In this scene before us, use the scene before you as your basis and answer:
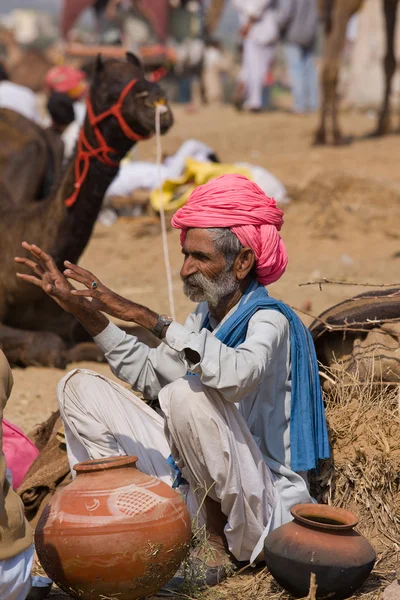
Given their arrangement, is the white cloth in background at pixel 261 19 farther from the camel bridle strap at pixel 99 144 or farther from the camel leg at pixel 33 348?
the camel leg at pixel 33 348

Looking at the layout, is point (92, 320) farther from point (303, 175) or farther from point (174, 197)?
point (303, 175)

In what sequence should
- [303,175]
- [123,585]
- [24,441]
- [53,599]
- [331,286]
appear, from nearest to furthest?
[123,585]
[53,599]
[24,441]
[331,286]
[303,175]

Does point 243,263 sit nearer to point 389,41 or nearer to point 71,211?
point 71,211

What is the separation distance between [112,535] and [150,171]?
9.43 metres

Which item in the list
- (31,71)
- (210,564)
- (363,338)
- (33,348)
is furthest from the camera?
(31,71)

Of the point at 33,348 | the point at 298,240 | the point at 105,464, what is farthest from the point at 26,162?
the point at 105,464

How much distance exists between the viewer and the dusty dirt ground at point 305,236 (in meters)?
8.16

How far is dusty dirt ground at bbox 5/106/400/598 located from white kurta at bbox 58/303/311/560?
1864 mm

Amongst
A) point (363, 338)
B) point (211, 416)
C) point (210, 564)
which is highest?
point (211, 416)

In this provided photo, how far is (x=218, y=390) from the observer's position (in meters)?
3.85

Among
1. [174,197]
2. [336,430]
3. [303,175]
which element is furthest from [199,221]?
[303,175]

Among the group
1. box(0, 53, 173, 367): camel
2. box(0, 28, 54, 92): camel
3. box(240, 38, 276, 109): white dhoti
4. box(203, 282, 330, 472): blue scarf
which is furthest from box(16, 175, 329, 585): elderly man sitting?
box(0, 28, 54, 92): camel

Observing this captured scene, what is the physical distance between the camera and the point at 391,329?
15.7ft

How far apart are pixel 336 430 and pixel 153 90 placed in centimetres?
310
